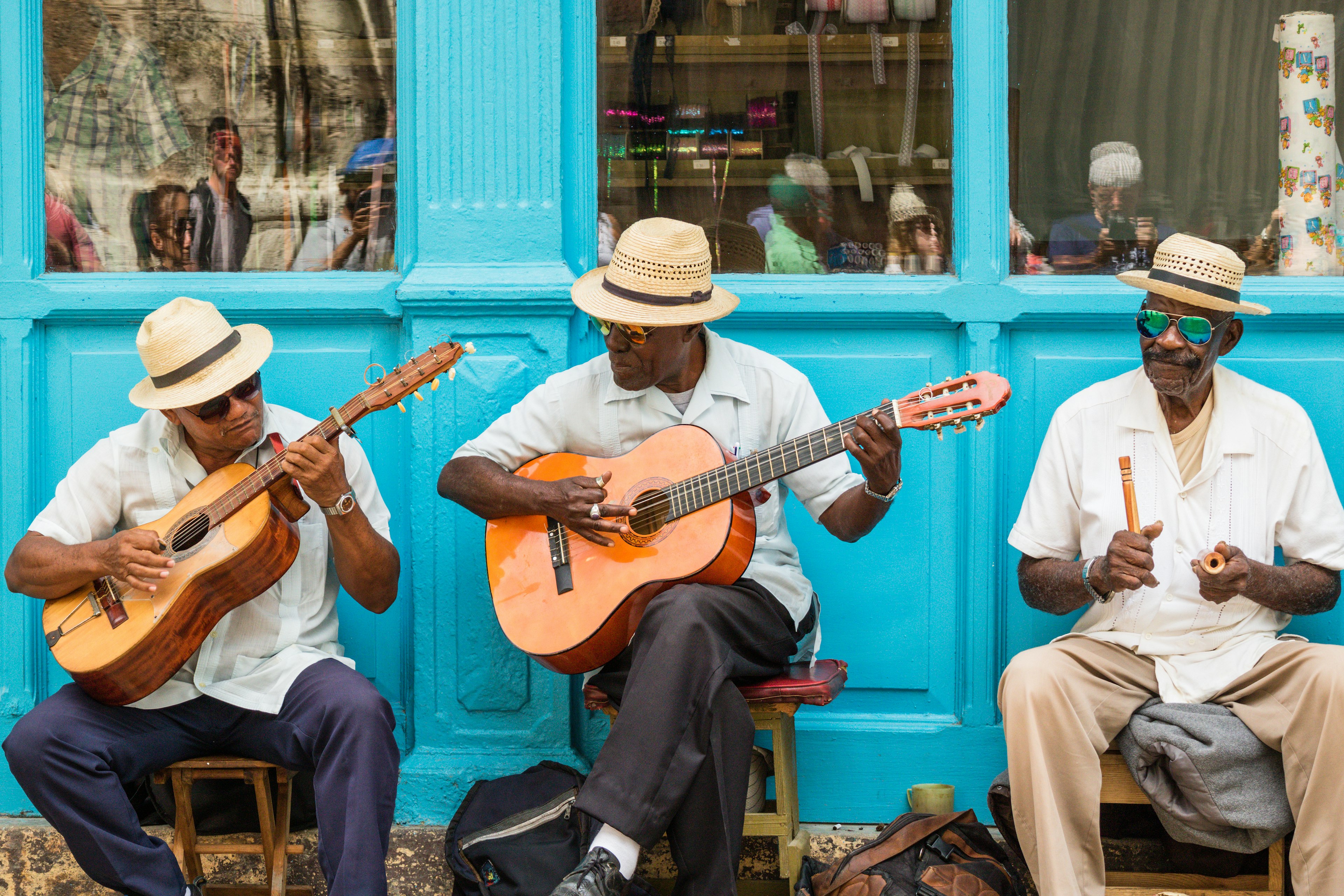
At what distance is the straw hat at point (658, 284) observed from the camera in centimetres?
301

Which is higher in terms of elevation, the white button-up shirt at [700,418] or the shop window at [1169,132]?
the shop window at [1169,132]

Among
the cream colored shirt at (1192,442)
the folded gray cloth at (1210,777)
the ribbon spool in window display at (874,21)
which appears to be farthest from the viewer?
the ribbon spool in window display at (874,21)

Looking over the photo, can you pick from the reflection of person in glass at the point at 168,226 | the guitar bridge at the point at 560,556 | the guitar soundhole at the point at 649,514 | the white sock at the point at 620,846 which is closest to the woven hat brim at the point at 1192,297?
the guitar soundhole at the point at 649,514

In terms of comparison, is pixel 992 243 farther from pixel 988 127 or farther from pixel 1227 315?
pixel 1227 315

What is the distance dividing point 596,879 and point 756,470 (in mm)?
974

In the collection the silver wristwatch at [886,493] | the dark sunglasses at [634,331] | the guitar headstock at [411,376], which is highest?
the dark sunglasses at [634,331]

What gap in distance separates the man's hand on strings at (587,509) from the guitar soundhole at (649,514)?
19 mm

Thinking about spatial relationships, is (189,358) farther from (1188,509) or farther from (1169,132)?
(1169,132)

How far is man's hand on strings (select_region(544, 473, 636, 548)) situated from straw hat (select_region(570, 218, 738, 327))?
0.41 m

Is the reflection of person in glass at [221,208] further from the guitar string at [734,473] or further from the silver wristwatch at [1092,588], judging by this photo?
the silver wristwatch at [1092,588]

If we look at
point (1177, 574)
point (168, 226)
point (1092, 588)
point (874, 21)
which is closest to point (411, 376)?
point (168, 226)

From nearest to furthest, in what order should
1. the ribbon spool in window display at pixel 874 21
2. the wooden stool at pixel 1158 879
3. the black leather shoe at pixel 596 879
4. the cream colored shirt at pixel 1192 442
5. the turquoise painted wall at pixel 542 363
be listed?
the black leather shoe at pixel 596 879
the wooden stool at pixel 1158 879
the cream colored shirt at pixel 1192 442
the turquoise painted wall at pixel 542 363
the ribbon spool in window display at pixel 874 21

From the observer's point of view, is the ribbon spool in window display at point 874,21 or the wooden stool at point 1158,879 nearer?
the wooden stool at point 1158,879

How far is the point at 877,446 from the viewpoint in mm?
2777
